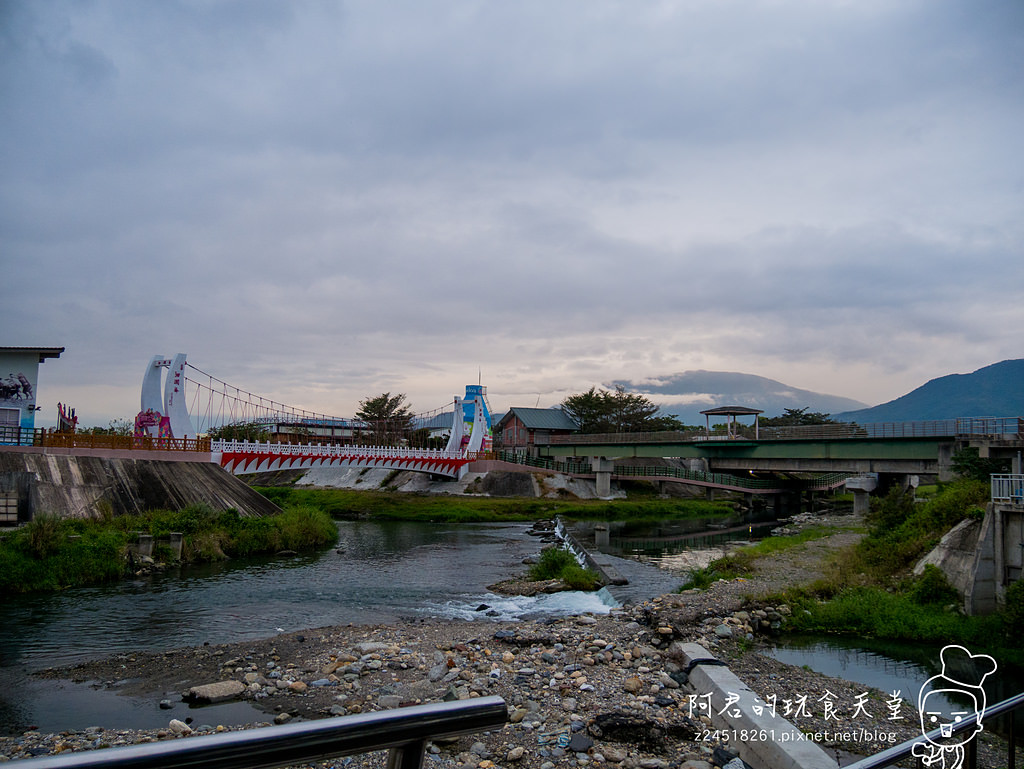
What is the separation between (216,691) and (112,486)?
2117 cm

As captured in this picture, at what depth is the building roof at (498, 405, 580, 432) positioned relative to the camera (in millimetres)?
79125

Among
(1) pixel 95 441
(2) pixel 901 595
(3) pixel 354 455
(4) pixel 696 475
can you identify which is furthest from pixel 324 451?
(2) pixel 901 595

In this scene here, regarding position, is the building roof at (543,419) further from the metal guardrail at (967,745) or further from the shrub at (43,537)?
the metal guardrail at (967,745)

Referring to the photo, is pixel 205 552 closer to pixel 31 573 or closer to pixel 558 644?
pixel 31 573

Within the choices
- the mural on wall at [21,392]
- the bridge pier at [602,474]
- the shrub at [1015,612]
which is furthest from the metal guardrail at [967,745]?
the bridge pier at [602,474]

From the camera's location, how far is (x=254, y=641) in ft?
53.3

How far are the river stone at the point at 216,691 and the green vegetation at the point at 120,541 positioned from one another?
499 inches

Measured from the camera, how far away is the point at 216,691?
12.2 metres

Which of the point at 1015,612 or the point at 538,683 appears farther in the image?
the point at 1015,612

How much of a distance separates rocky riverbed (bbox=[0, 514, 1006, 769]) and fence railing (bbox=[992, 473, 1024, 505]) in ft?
18.6

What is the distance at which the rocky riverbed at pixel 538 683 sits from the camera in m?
9.72

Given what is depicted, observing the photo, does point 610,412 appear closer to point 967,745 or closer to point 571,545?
point 571,545

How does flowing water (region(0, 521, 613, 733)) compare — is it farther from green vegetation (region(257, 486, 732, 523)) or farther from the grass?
green vegetation (region(257, 486, 732, 523))

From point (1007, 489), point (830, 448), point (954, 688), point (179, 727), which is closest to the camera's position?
point (179, 727)
